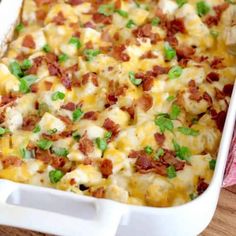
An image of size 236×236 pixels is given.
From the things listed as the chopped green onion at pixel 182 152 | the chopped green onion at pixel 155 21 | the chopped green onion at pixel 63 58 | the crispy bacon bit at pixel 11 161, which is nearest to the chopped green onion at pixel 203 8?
the chopped green onion at pixel 155 21

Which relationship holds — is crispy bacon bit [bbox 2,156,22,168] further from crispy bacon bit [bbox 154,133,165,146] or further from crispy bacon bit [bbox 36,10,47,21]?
crispy bacon bit [bbox 36,10,47,21]

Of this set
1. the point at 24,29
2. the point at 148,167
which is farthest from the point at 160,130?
the point at 24,29

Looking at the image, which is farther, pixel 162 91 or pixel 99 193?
pixel 162 91

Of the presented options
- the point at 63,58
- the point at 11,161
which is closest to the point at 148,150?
the point at 11,161

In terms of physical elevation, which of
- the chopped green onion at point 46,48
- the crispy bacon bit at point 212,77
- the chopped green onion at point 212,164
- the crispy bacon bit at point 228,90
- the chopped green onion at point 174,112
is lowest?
the chopped green onion at point 212,164

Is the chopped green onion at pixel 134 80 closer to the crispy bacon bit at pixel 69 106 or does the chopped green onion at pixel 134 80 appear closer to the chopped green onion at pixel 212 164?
the crispy bacon bit at pixel 69 106

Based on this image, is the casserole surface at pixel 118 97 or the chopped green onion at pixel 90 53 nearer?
the casserole surface at pixel 118 97

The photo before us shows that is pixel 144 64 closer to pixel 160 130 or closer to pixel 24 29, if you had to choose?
pixel 160 130
